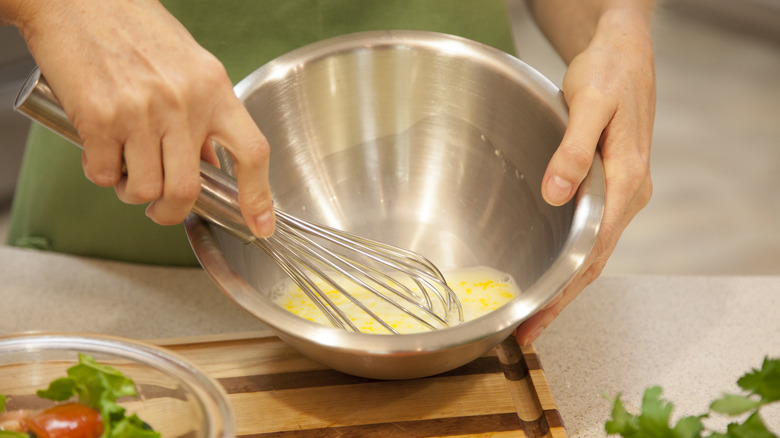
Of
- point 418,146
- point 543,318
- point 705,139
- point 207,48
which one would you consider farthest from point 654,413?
point 705,139

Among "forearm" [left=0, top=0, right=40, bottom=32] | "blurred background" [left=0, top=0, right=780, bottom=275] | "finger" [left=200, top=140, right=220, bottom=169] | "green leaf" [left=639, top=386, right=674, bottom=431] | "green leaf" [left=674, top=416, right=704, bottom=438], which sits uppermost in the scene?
"blurred background" [left=0, top=0, right=780, bottom=275]

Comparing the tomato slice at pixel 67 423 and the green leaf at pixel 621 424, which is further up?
the tomato slice at pixel 67 423

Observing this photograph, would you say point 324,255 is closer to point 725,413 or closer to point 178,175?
point 178,175

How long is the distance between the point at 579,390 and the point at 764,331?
0.23m

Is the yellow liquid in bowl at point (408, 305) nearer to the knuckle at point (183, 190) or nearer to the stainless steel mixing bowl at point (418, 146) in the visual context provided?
the stainless steel mixing bowl at point (418, 146)

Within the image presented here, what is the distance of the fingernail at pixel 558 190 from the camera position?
60 cm

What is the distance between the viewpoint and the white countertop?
67cm

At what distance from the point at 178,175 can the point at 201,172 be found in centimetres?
4

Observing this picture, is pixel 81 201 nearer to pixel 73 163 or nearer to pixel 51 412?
pixel 73 163

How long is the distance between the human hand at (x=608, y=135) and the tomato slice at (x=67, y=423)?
34 centimetres

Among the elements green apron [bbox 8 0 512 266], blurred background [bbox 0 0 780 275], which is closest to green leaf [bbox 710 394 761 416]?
green apron [bbox 8 0 512 266]

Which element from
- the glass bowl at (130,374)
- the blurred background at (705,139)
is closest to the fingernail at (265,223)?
the glass bowl at (130,374)

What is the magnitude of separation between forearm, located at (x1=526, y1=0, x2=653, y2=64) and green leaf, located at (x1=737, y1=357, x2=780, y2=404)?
1.44 feet

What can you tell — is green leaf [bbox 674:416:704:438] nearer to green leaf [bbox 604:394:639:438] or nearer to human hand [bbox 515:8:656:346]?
green leaf [bbox 604:394:639:438]
